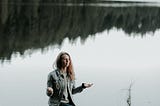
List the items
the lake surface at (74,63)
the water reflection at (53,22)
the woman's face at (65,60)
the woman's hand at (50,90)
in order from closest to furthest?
1. the woman's hand at (50,90)
2. the woman's face at (65,60)
3. the lake surface at (74,63)
4. the water reflection at (53,22)

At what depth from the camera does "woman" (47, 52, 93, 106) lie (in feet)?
22.8

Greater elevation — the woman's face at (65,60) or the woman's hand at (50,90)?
the woman's face at (65,60)

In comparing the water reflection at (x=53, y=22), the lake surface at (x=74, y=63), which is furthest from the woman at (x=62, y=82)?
the water reflection at (x=53, y=22)

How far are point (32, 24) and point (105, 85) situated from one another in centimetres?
3000

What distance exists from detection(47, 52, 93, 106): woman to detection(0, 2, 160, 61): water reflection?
21320 mm

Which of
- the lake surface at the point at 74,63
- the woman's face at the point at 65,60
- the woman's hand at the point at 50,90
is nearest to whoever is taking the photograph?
the woman's hand at the point at 50,90

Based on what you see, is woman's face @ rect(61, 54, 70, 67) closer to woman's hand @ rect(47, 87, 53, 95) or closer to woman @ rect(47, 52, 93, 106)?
woman @ rect(47, 52, 93, 106)

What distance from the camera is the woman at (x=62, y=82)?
6.95 metres

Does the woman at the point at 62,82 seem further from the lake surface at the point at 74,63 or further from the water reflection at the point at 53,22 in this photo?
the water reflection at the point at 53,22

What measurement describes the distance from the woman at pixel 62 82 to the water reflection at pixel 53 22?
2132 cm

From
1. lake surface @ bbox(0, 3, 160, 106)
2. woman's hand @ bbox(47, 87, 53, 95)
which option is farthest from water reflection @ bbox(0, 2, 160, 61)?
woman's hand @ bbox(47, 87, 53, 95)

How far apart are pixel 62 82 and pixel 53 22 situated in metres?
50.4

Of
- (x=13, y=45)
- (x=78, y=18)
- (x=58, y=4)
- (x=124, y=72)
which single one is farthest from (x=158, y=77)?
(x=58, y=4)

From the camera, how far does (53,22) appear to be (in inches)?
2253
